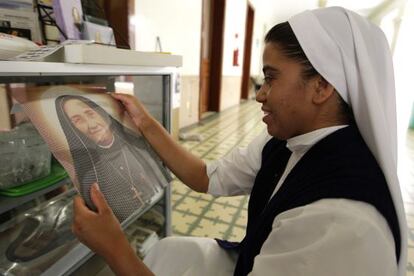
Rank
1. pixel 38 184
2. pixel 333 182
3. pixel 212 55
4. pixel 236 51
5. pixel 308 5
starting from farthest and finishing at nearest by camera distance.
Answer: pixel 308 5 → pixel 236 51 → pixel 212 55 → pixel 38 184 → pixel 333 182

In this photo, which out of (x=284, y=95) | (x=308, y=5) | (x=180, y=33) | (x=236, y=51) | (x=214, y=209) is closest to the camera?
(x=284, y=95)

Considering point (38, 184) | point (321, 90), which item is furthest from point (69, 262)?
point (321, 90)

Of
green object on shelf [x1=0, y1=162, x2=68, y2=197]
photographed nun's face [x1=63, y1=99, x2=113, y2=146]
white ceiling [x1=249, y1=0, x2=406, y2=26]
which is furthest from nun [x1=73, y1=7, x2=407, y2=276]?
white ceiling [x1=249, y1=0, x2=406, y2=26]

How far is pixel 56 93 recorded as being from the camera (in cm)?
70

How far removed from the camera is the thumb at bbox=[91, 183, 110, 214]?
544mm

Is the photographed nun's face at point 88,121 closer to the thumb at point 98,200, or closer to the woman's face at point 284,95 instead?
the thumb at point 98,200

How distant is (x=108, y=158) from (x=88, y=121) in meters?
0.12

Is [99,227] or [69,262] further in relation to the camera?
[69,262]

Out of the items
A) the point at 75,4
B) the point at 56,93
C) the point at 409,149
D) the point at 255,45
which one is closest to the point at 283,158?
the point at 56,93

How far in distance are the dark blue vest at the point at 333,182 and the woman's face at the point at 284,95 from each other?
71 mm

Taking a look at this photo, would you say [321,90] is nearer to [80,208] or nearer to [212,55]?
[80,208]

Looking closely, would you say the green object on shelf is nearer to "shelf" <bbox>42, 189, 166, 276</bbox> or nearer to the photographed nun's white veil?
"shelf" <bbox>42, 189, 166, 276</bbox>

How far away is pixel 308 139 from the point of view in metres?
0.62

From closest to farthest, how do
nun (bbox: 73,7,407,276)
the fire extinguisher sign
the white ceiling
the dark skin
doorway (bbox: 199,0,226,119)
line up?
nun (bbox: 73,7,407,276) < the dark skin < doorway (bbox: 199,0,226,119) < the fire extinguisher sign < the white ceiling
